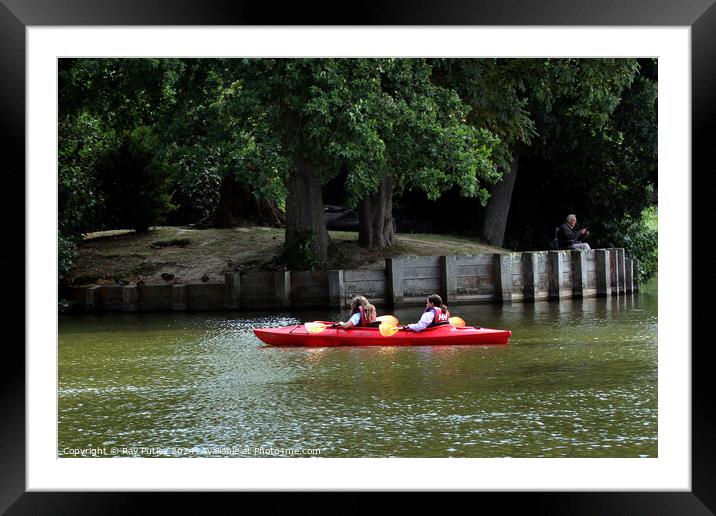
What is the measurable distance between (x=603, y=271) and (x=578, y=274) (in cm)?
114

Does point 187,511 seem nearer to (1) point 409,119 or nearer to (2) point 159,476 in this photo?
(2) point 159,476

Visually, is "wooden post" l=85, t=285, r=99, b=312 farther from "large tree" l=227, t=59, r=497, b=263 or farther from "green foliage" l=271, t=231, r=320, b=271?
"large tree" l=227, t=59, r=497, b=263

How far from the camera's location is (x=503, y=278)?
71.1 ft

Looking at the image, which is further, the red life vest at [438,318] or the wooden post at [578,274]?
the wooden post at [578,274]

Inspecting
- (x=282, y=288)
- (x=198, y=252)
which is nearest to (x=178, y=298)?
(x=282, y=288)

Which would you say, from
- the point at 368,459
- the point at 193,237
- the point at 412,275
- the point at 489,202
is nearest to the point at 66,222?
the point at 193,237

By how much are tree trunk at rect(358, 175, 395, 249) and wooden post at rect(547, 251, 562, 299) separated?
11.5 feet

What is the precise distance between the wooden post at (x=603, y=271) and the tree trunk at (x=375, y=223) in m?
4.71

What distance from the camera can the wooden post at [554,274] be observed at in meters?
22.5

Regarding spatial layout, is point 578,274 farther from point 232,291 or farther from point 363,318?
point 363,318

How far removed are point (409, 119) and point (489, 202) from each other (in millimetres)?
6752

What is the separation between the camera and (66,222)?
793 inches

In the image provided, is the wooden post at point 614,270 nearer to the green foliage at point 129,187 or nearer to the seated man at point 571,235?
the seated man at point 571,235
